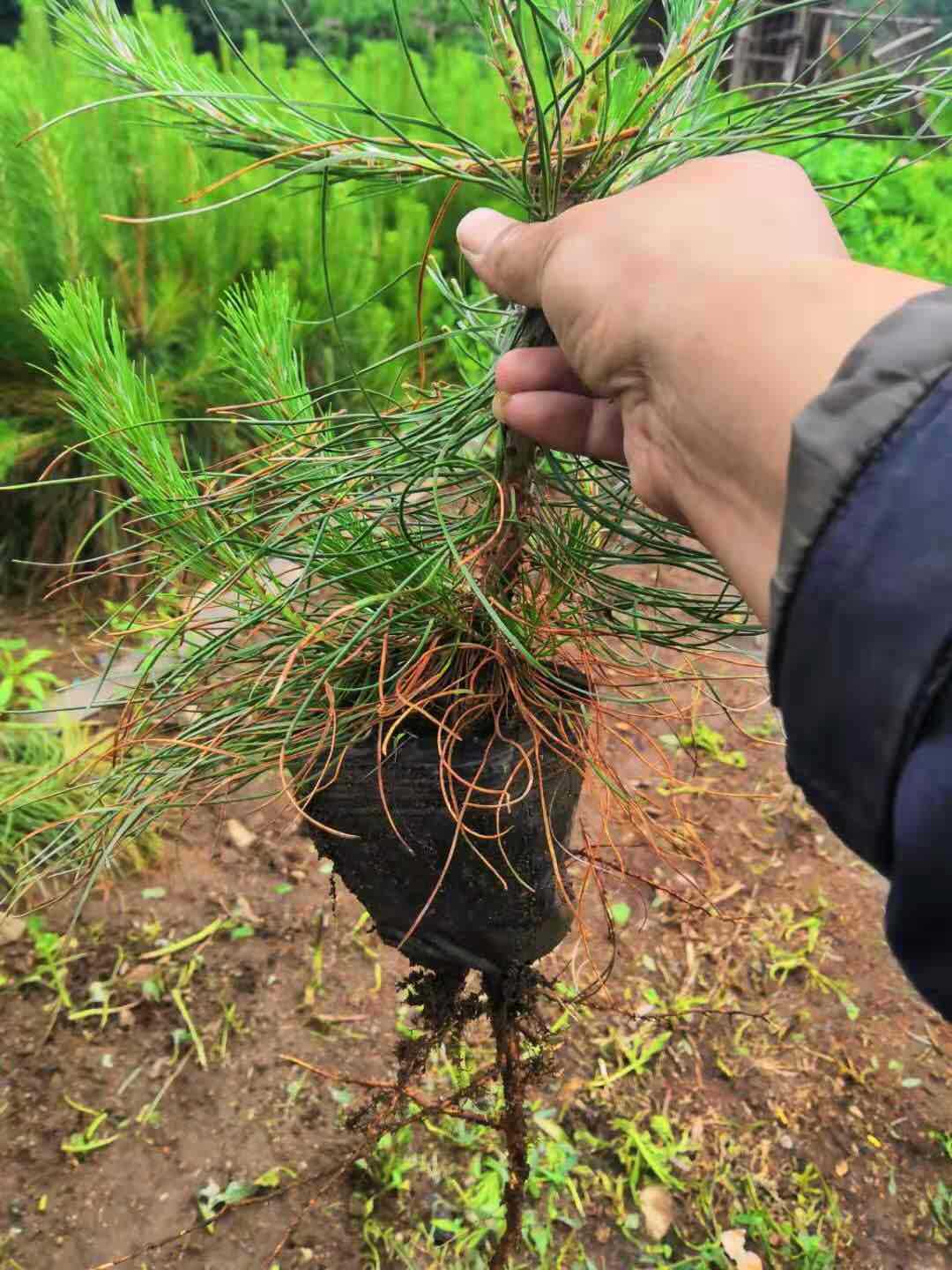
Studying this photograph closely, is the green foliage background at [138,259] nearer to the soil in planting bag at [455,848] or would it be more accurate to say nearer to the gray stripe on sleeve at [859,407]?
the soil in planting bag at [455,848]

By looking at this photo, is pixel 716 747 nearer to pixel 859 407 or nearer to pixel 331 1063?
pixel 331 1063

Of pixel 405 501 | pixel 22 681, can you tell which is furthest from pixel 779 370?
pixel 22 681

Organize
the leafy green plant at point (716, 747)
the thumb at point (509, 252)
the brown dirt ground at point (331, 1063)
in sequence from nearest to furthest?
the thumb at point (509, 252) < the brown dirt ground at point (331, 1063) < the leafy green plant at point (716, 747)

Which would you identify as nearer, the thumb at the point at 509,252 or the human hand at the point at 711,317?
the human hand at the point at 711,317

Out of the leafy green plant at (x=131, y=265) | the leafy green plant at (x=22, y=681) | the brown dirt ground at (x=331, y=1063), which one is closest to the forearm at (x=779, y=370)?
the brown dirt ground at (x=331, y=1063)

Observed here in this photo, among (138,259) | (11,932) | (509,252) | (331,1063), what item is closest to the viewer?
(509,252)

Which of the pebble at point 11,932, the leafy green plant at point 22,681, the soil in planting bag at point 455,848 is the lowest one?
the pebble at point 11,932

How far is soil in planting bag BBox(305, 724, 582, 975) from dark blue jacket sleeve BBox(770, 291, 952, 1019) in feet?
1.05

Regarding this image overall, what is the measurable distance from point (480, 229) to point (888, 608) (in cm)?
39

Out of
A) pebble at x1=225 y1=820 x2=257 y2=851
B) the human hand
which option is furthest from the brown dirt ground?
the human hand

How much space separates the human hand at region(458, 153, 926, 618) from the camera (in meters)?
0.46

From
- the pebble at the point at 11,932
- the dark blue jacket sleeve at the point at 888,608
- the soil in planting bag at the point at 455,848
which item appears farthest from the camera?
the pebble at the point at 11,932

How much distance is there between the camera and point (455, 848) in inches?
29.9

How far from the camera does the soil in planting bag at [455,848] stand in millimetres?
745
